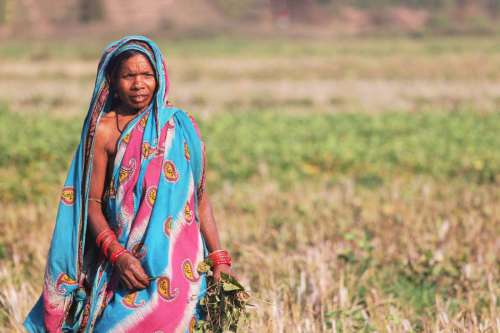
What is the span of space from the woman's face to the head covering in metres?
0.03

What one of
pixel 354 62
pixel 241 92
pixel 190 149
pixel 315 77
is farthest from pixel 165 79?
pixel 354 62

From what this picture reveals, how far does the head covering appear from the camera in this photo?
2916 mm

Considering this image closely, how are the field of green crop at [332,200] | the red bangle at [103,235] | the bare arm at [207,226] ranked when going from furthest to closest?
the field of green crop at [332,200] → the bare arm at [207,226] → the red bangle at [103,235]

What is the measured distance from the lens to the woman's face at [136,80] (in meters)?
3.03

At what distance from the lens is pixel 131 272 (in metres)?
2.89

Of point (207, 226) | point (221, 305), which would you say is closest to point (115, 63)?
point (207, 226)

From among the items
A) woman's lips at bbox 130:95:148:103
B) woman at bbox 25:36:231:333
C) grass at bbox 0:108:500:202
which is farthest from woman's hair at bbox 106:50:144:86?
grass at bbox 0:108:500:202

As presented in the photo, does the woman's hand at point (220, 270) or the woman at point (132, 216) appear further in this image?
the woman's hand at point (220, 270)

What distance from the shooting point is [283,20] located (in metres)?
65.7

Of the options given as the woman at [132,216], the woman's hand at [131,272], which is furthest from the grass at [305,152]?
the woman's hand at [131,272]

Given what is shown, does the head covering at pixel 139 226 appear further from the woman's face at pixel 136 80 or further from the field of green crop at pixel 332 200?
the field of green crop at pixel 332 200

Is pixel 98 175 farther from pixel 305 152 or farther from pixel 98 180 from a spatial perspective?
pixel 305 152

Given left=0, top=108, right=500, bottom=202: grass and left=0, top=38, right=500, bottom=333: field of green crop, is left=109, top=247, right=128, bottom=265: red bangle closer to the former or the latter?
left=0, top=38, right=500, bottom=333: field of green crop

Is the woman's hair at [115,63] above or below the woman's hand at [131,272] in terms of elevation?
above
